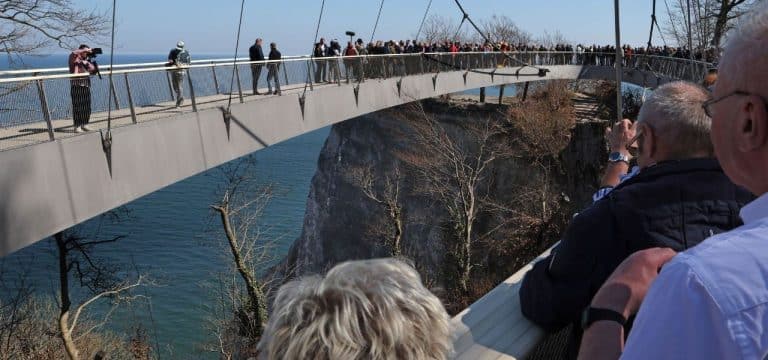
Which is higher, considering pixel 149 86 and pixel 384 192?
pixel 149 86

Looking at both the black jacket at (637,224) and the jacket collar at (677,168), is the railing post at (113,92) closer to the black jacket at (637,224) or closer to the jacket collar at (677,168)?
the black jacket at (637,224)

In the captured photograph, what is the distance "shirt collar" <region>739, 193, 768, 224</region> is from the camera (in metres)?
1.07

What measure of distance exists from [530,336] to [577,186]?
932 inches

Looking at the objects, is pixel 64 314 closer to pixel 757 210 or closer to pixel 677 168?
pixel 677 168

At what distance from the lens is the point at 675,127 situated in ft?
7.12

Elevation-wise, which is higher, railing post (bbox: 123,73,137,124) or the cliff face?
railing post (bbox: 123,73,137,124)

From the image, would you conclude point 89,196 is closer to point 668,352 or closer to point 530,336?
point 530,336

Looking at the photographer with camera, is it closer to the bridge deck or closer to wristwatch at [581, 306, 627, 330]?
the bridge deck

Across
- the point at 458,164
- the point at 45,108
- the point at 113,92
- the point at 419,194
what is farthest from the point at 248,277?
the point at 419,194

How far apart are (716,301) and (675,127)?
1.39 metres

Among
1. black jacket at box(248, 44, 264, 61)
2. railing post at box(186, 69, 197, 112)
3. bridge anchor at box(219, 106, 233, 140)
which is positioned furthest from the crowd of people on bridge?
black jacket at box(248, 44, 264, 61)

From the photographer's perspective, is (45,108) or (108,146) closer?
(45,108)

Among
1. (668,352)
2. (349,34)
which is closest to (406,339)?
(668,352)

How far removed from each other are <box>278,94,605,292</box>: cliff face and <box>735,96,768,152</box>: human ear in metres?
21.3
